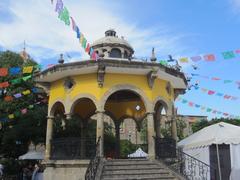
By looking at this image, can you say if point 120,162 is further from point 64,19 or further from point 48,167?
point 64,19

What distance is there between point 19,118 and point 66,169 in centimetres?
819

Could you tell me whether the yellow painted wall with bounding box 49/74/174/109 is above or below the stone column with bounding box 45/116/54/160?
above

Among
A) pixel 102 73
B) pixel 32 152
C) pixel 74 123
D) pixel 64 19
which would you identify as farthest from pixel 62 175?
pixel 74 123

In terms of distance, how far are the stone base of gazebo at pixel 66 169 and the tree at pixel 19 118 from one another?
6.29 metres

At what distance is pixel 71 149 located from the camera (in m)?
12.8

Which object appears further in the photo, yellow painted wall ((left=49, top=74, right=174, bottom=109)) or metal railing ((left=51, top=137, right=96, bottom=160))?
yellow painted wall ((left=49, top=74, right=174, bottom=109))

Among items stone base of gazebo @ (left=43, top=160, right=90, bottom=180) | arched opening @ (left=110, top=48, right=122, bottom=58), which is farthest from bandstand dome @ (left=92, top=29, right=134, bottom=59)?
stone base of gazebo @ (left=43, top=160, right=90, bottom=180)

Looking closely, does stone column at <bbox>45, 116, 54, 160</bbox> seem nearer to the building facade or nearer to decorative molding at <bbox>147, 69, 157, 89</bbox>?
the building facade

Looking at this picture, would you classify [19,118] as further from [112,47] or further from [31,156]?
[112,47]

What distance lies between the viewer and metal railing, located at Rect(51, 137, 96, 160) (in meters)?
12.6

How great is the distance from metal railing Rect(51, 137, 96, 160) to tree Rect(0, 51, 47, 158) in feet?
19.2

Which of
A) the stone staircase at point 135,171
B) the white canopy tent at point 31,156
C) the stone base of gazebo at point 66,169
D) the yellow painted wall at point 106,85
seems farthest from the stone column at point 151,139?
the white canopy tent at point 31,156

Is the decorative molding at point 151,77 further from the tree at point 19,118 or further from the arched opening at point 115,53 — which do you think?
the tree at point 19,118

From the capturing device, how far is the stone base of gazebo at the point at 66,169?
12.2 metres
